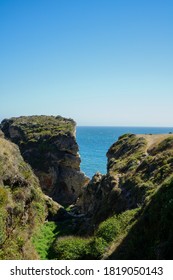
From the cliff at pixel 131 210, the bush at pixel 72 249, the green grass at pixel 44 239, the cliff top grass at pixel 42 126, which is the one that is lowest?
the green grass at pixel 44 239

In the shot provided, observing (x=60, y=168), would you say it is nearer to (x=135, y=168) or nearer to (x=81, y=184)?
(x=81, y=184)

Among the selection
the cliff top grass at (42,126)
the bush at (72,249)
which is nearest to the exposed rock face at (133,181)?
the bush at (72,249)

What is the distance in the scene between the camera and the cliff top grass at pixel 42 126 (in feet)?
292

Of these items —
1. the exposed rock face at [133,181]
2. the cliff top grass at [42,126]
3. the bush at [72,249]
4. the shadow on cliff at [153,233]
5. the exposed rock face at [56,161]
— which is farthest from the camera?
the cliff top grass at [42,126]

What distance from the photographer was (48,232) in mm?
42844

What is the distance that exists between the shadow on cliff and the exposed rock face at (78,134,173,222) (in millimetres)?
7962

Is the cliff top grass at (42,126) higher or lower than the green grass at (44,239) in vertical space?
higher

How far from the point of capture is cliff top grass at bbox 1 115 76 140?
8912 cm

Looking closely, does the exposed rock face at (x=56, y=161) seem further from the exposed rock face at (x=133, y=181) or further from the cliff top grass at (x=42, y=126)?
the exposed rock face at (x=133, y=181)

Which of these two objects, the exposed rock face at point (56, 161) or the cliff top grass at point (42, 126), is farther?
the cliff top grass at point (42, 126)

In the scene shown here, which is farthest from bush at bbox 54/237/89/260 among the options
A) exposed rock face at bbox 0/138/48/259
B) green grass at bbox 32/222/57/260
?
exposed rock face at bbox 0/138/48/259

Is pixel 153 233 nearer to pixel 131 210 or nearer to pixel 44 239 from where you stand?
pixel 131 210
